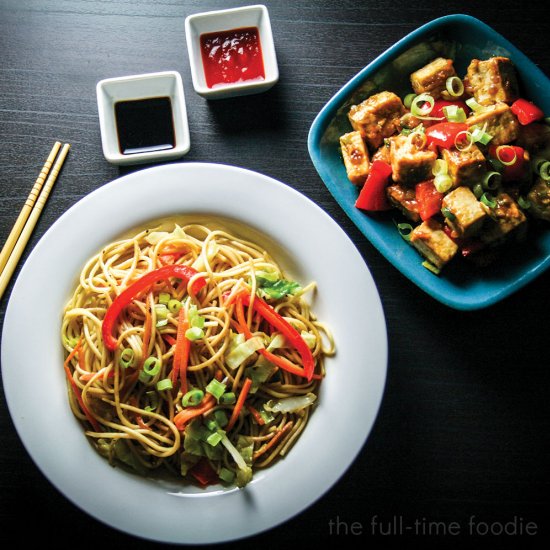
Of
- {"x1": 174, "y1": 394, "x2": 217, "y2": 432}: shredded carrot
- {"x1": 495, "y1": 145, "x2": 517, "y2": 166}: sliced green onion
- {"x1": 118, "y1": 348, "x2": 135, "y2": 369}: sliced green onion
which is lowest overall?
{"x1": 174, "y1": 394, "x2": 217, "y2": 432}: shredded carrot

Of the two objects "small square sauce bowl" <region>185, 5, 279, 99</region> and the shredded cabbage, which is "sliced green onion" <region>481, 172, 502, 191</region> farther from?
the shredded cabbage

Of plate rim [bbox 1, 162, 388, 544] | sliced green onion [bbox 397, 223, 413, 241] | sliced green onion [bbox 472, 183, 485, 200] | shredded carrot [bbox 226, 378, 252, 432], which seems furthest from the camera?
sliced green onion [bbox 397, 223, 413, 241]

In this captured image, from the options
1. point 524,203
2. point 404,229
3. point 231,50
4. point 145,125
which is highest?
point 231,50

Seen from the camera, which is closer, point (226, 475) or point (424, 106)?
point (226, 475)

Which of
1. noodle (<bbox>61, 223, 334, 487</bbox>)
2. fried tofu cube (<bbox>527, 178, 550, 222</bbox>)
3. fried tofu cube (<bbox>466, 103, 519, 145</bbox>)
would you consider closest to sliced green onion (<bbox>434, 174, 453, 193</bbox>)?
fried tofu cube (<bbox>466, 103, 519, 145</bbox>)

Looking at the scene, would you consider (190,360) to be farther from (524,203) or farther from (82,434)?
(524,203)

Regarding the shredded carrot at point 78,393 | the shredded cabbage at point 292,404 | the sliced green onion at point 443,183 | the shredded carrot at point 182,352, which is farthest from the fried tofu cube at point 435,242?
the shredded carrot at point 78,393

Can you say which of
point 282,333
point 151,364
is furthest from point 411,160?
point 151,364
